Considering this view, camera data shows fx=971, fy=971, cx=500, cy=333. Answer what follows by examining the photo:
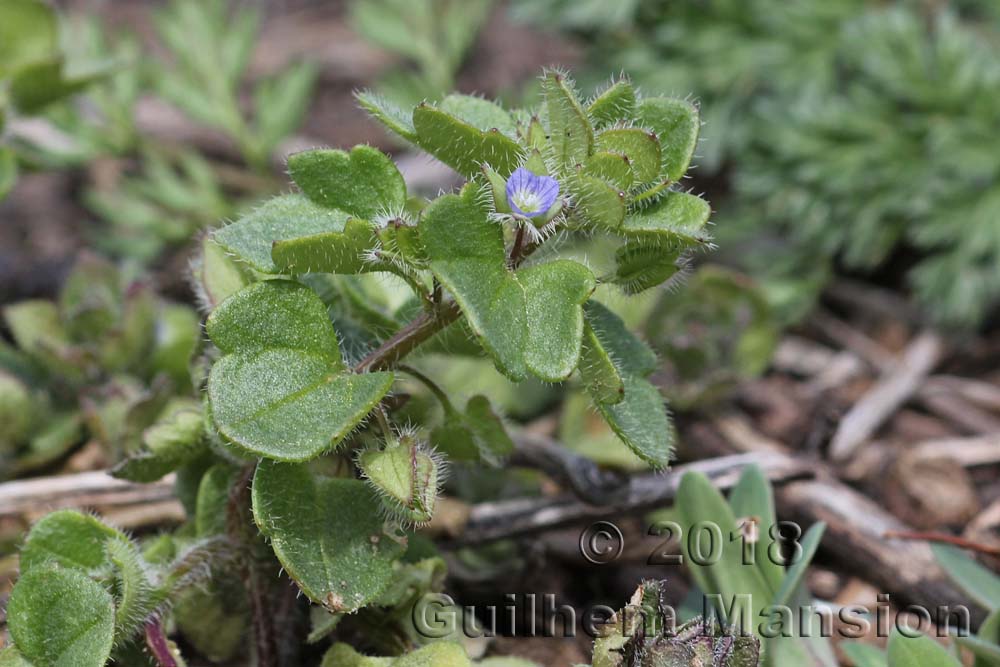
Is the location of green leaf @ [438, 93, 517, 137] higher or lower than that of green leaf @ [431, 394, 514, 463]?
higher

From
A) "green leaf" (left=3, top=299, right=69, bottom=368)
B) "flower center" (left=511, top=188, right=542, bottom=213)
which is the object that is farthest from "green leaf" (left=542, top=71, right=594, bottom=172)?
"green leaf" (left=3, top=299, right=69, bottom=368)

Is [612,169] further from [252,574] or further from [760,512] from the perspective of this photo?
[252,574]

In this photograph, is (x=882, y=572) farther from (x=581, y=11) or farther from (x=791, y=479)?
(x=581, y=11)

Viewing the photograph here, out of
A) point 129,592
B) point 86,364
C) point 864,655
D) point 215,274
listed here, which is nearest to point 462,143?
point 215,274

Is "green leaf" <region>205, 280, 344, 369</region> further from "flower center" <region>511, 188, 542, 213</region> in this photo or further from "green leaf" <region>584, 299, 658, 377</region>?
"green leaf" <region>584, 299, 658, 377</region>

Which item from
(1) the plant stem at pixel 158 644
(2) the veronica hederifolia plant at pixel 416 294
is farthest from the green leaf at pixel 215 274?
(1) the plant stem at pixel 158 644
